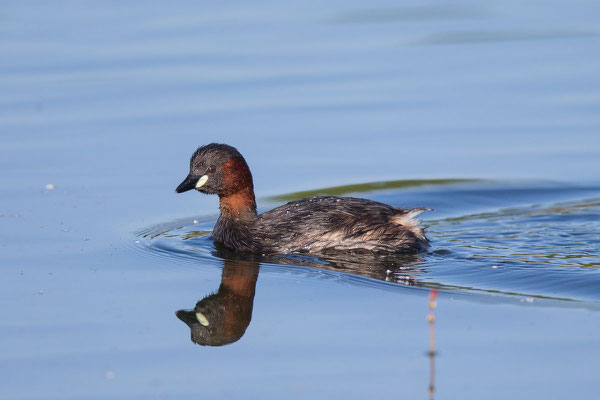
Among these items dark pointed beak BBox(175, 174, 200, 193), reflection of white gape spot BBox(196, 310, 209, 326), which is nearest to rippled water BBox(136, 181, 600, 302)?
dark pointed beak BBox(175, 174, 200, 193)

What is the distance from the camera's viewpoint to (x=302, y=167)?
1204 cm

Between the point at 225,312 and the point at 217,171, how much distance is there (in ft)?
7.98

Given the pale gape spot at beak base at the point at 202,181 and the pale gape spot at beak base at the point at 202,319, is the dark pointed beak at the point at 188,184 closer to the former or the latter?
the pale gape spot at beak base at the point at 202,181

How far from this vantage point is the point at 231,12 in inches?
719

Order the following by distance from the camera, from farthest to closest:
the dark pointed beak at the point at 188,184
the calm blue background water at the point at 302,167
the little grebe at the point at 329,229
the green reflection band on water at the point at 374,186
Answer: the green reflection band on water at the point at 374,186
the dark pointed beak at the point at 188,184
the little grebe at the point at 329,229
the calm blue background water at the point at 302,167

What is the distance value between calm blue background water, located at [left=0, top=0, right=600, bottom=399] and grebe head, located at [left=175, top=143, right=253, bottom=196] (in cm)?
56

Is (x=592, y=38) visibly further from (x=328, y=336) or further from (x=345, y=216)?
(x=328, y=336)

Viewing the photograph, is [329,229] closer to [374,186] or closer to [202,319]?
[374,186]

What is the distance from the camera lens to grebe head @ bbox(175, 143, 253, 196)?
1030 cm

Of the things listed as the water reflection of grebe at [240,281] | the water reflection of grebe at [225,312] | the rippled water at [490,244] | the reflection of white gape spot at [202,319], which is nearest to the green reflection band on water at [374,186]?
the rippled water at [490,244]

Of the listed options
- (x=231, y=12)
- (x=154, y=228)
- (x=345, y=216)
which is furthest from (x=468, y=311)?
(x=231, y=12)

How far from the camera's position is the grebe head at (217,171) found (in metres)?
10.3

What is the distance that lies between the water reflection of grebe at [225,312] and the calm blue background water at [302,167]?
0.38 feet

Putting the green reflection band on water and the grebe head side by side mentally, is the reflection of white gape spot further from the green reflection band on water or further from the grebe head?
the green reflection band on water
